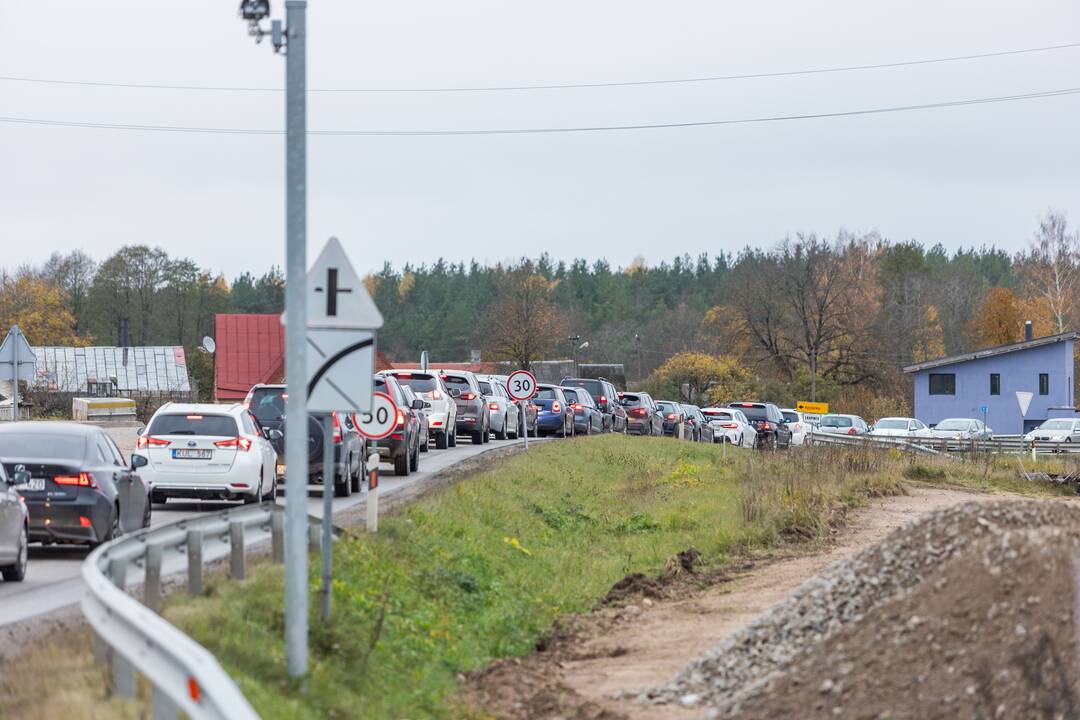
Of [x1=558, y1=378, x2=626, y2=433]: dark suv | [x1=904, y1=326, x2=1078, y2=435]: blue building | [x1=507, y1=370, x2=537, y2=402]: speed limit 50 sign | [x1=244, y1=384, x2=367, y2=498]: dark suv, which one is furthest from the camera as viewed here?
[x1=904, y1=326, x2=1078, y2=435]: blue building

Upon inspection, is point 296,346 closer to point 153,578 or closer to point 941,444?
point 153,578

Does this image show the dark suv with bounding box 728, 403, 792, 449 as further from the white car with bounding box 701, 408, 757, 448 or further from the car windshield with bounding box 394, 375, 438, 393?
the car windshield with bounding box 394, 375, 438, 393

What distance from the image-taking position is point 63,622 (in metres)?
11.6

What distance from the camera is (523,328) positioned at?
95312mm

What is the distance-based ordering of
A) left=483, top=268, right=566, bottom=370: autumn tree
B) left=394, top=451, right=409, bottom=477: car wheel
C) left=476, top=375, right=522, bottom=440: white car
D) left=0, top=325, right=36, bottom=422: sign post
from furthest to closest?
left=483, top=268, right=566, bottom=370: autumn tree, left=476, top=375, right=522, bottom=440: white car, left=394, top=451, right=409, bottom=477: car wheel, left=0, top=325, right=36, bottom=422: sign post

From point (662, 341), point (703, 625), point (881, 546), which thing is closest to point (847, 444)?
point (703, 625)

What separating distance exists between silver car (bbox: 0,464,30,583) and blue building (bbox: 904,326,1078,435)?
67837mm

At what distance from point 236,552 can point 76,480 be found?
417 centimetres

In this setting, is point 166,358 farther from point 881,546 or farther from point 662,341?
point 881,546

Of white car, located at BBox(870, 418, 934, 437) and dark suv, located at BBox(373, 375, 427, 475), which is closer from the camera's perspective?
dark suv, located at BBox(373, 375, 427, 475)

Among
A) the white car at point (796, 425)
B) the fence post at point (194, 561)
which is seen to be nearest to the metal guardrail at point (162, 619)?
the fence post at point (194, 561)

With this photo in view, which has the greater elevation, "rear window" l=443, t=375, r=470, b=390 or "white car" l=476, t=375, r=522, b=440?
"rear window" l=443, t=375, r=470, b=390

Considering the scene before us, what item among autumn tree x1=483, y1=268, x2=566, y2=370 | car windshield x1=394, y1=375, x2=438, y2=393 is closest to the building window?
autumn tree x1=483, y1=268, x2=566, y2=370

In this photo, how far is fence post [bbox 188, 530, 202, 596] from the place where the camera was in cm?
1133
